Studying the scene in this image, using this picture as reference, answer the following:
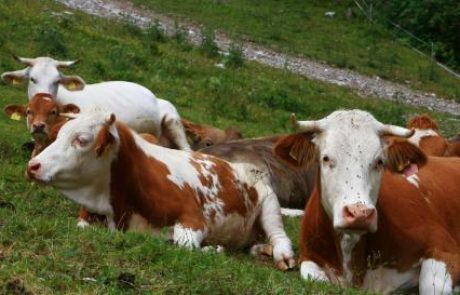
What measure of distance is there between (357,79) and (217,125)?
1325 cm

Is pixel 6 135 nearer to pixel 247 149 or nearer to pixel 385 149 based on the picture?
pixel 247 149

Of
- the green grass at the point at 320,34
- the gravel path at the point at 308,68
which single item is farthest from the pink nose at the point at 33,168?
the green grass at the point at 320,34

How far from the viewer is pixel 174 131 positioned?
16.7m

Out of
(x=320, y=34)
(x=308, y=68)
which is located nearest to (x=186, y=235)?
(x=308, y=68)

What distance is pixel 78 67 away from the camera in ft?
68.8

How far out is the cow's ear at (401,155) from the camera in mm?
8961

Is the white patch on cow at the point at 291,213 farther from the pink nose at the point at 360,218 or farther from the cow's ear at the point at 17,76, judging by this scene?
the cow's ear at the point at 17,76

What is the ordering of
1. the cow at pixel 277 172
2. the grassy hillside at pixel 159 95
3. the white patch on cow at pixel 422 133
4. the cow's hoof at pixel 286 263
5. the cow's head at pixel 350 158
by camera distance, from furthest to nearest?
the white patch on cow at pixel 422 133
the cow at pixel 277 172
the cow's hoof at pixel 286 263
the cow's head at pixel 350 158
the grassy hillside at pixel 159 95

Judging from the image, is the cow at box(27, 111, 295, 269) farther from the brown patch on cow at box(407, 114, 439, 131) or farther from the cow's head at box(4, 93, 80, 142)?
the brown patch on cow at box(407, 114, 439, 131)

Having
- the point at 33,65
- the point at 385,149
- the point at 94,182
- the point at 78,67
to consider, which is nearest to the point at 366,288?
the point at 385,149

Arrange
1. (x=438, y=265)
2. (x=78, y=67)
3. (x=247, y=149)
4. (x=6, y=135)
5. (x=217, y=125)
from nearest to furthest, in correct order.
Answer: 1. (x=438, y=265)
2. (x=247, y=149)
3. (x=6, y=135)
4. (x=217, y=125)
5. (x=78, y=67)

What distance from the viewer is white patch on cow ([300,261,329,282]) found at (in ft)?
28.9

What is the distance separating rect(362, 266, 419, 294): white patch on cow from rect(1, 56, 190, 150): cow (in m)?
7.46

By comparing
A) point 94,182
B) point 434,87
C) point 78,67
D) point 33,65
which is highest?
point 94,182
